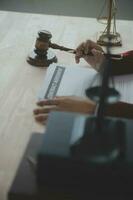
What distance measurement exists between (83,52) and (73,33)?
1.15 ft

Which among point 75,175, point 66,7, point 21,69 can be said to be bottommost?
point 66,7

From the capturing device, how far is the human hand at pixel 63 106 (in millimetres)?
1050

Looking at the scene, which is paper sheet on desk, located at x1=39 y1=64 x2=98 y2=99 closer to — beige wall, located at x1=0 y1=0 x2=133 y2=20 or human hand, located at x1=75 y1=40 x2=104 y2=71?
human hand, located at x1=75 y1=40 x2=104 y2=71

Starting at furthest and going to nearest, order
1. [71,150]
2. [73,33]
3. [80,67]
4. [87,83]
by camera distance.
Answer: [73,33], [80,67], [87,83], [71,150]

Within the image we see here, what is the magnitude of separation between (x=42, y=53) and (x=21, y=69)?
0.11 metres

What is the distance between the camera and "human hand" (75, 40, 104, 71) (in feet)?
4.34

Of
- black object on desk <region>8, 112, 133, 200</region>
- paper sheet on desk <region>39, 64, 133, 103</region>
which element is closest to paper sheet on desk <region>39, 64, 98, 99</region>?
paper sheet on desk <region>39, 64, 133, 103</region>

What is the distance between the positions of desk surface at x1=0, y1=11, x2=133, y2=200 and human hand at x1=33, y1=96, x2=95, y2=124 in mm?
28

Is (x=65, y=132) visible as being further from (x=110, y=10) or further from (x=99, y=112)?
(x=110, y=10)

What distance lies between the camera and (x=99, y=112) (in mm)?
763

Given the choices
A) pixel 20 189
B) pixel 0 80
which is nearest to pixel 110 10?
pixel 0 80

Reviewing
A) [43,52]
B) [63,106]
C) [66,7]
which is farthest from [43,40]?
[66,7]

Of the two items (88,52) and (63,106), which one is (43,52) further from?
(63,106)

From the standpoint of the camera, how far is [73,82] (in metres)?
1.23
